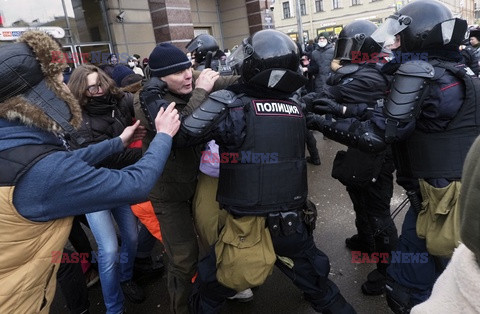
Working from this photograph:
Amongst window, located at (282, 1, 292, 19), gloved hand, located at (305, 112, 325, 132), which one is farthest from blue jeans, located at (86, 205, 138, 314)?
window, located at (282, 1, 292, 19)

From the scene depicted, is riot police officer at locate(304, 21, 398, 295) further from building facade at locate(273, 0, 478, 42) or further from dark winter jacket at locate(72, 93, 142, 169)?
building facade at locate(273, 0, 478, 42)

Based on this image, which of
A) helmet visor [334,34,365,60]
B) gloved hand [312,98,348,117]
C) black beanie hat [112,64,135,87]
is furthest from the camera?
black beanie hat [112,64,135,87]

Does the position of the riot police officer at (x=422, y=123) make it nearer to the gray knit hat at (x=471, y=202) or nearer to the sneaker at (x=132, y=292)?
the gray knit hat at (x=471, y=202)

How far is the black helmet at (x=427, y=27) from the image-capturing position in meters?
2.07

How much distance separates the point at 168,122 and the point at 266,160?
Result: 1.94 feet

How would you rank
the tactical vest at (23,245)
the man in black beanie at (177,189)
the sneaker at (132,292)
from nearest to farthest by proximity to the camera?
the tactical vest at (23,245)
the man in black beanie at (177,189)
the sneaker at (132,292)

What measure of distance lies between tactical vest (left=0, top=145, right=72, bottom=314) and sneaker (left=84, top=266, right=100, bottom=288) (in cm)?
182

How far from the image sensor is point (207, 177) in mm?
2561

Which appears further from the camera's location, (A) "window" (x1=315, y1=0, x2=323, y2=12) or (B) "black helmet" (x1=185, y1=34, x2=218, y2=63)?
(A) "window" (x1=315, y1=0, x2=323, y2=12)

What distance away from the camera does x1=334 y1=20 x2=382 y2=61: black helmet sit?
3084mm

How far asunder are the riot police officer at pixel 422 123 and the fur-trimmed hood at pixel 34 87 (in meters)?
1.60

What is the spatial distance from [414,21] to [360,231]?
1.91 m

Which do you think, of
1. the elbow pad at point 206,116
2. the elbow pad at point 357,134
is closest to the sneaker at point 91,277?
the elbow pad at point 206,116

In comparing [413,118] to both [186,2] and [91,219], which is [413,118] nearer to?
[91,219]
